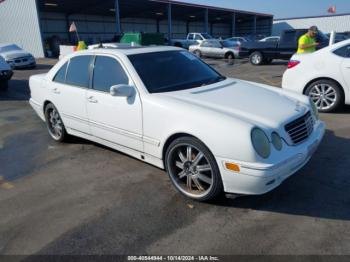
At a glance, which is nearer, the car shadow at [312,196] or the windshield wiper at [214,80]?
the car shadow at [312,196]

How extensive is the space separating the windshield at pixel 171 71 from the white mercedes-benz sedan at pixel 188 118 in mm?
14

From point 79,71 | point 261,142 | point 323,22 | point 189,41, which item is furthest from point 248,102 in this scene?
point 323,22

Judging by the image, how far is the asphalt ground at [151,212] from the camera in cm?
273

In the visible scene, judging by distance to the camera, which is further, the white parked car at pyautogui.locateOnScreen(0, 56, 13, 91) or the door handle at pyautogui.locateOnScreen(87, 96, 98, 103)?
the white parked car at pyautogui.locateOnScreen(0, 56, 13, 91)

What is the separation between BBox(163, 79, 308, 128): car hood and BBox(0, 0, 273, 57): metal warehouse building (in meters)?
25.7

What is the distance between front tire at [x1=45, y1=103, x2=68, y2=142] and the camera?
5180 mm

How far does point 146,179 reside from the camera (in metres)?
3.95

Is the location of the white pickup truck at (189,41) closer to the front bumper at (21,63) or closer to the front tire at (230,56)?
the front tire at (230,56)

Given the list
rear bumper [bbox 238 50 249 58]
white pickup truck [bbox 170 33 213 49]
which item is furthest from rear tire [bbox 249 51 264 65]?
white pickup truck [bbox 170 33 213 49]

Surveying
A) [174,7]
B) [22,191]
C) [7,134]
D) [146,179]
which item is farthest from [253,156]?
[174,7]

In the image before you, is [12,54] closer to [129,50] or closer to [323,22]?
[129,50]

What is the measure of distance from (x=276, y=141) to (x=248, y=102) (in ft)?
2.23

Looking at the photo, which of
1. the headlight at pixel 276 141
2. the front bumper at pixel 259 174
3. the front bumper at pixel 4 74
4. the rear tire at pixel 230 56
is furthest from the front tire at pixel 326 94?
the rear tire at pixel 230 56

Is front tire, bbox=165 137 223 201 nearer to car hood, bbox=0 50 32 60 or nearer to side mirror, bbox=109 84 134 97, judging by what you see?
side mirror, bbox=109 84 134 97
